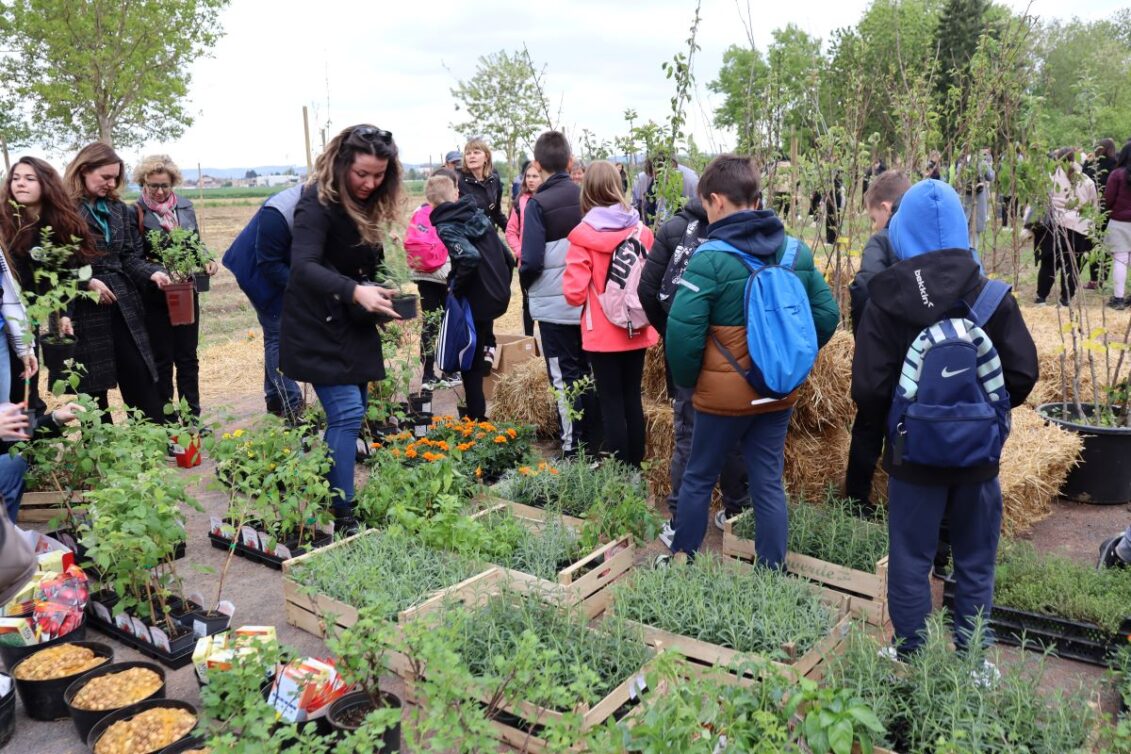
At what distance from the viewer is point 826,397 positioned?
4.75 meters

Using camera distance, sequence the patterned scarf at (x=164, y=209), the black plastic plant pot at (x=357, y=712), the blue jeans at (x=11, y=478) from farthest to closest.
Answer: the patterned scarf at (x=164, y=209) < the blue jeans at (x=11, y=478) < the black plastic plant pot at (x=357, y=712)

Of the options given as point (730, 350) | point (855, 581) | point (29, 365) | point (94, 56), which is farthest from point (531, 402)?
point (94, 56)

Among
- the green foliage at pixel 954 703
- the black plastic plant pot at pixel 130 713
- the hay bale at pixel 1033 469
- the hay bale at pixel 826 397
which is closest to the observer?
the green foliage at pixel 954 703

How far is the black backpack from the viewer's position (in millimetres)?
4020

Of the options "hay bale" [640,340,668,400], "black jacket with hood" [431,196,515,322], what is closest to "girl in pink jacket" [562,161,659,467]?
"hay bale" [640,340,668,400]

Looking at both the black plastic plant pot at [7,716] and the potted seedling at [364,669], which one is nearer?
the potted seedling at [364,669]

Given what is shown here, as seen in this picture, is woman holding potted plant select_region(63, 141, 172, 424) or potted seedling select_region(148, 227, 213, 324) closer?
woman holding potted plant select_region(63, 141, 172, 424)

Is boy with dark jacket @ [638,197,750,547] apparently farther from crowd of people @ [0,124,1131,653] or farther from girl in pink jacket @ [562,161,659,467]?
girl in pink jacket @ [562,161,659,467]

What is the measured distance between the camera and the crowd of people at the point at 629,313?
9.48 feet

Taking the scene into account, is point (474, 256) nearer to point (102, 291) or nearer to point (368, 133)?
point (368, 133)

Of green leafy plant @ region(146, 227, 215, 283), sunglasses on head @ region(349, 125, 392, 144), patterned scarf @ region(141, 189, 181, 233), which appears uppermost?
Answer: sunglasses on head @ region(349, 125, 392, 144)

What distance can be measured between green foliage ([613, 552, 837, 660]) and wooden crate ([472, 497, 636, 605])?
22 cm

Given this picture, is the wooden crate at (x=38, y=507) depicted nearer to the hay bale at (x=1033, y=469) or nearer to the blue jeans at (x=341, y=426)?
the blue jeans at (x=341, y=426)

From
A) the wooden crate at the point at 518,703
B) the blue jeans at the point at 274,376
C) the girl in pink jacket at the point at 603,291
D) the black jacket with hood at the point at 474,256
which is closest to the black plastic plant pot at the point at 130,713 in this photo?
the wooden crate at the point at 518,703
